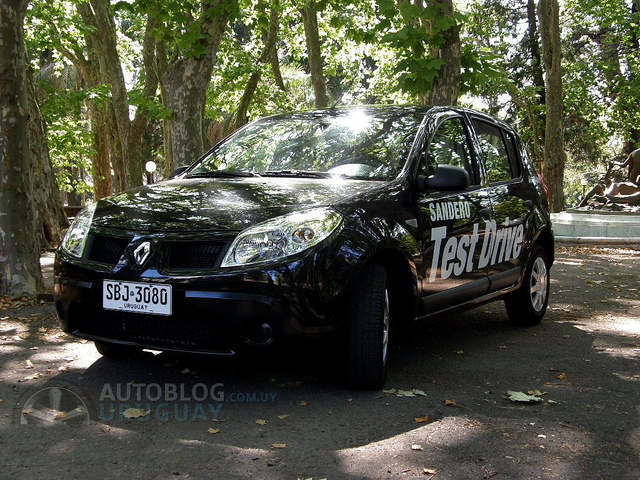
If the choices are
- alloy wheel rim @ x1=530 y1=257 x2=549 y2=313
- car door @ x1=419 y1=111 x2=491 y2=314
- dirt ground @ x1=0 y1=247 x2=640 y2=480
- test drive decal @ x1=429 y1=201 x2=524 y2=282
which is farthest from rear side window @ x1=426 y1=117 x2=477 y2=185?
alloy wheel rim @ x1=530 y1=257 x2=549 y2=313

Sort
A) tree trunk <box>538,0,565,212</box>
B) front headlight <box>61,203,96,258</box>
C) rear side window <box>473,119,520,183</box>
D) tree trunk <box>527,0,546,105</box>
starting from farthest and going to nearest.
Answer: tree trunk <box>527,0,546,105</box>, tree trunk <box>538,0,565,212</box>, rear side window <box>473,119,520,183</box>, front headlight <box>61,203,96,258</box>

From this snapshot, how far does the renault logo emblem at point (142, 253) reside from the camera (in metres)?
4.38

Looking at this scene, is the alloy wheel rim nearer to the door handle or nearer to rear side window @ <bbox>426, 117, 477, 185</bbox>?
the door handle

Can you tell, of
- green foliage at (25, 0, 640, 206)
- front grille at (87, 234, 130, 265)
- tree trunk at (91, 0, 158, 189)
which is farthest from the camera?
tree trunk at (91, 0, 158, 189)

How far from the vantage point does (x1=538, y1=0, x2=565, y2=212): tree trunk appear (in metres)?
23.9

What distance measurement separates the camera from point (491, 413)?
14.4ft

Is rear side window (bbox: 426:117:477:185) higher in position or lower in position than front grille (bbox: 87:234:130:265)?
higher

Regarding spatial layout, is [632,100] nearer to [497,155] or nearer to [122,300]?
[497,155]

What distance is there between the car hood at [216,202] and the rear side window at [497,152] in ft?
5.56

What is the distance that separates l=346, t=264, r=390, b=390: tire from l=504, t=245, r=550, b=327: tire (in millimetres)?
2676

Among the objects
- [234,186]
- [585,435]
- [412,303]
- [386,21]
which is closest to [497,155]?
[412,303]

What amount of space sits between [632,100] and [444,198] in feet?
85.4

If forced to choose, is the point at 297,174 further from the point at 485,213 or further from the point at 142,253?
the point at 485,213

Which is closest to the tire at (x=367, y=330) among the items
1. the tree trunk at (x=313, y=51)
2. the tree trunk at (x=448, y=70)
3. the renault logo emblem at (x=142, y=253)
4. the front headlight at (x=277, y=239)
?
the front headlight at (x=277, y=239)
